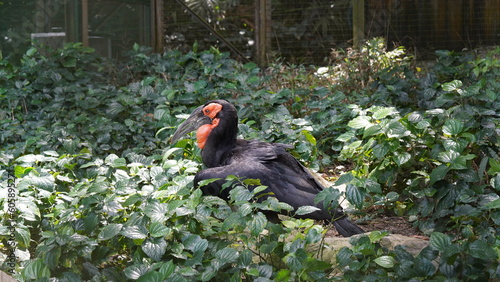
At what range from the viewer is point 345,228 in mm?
3125

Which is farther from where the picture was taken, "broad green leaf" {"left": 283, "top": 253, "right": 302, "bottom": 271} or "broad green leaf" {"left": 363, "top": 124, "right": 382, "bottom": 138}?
"broad green leaf" {"left": 363, "top": 124, "right": 382, "bottom": 138}

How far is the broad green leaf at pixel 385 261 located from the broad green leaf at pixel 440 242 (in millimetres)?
185

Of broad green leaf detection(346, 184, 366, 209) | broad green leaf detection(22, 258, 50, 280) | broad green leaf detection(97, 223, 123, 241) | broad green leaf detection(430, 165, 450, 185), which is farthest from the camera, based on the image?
broad green leaf detection(430, 165, 450, 185)

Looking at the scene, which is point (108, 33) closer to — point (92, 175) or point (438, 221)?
point (92, 175)

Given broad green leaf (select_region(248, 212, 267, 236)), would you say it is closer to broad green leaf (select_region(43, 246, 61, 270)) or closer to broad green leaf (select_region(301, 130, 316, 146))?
broad green leaf (select_region(43, 246, 61, 270))

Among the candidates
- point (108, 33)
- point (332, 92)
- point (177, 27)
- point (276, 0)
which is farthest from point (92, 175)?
point (276, 0)

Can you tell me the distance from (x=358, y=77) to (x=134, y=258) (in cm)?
445

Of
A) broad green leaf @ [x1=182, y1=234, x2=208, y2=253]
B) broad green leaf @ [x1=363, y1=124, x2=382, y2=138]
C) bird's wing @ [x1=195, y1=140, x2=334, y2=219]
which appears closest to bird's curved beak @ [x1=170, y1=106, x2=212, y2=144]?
bird's wing @ [x1=195, y1=140, x2=334, y2=219]

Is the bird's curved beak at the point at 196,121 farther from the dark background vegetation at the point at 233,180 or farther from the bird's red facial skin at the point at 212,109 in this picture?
the dark background vegetation at the point at 233,180

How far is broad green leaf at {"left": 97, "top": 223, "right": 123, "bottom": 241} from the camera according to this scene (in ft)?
8.40

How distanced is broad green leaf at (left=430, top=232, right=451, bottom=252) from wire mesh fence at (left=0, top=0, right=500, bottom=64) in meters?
5.18

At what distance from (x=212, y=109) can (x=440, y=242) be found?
171 centimetres

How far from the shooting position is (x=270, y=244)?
8.40 ft

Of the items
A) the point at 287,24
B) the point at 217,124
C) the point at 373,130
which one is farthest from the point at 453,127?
the point at 287,24
